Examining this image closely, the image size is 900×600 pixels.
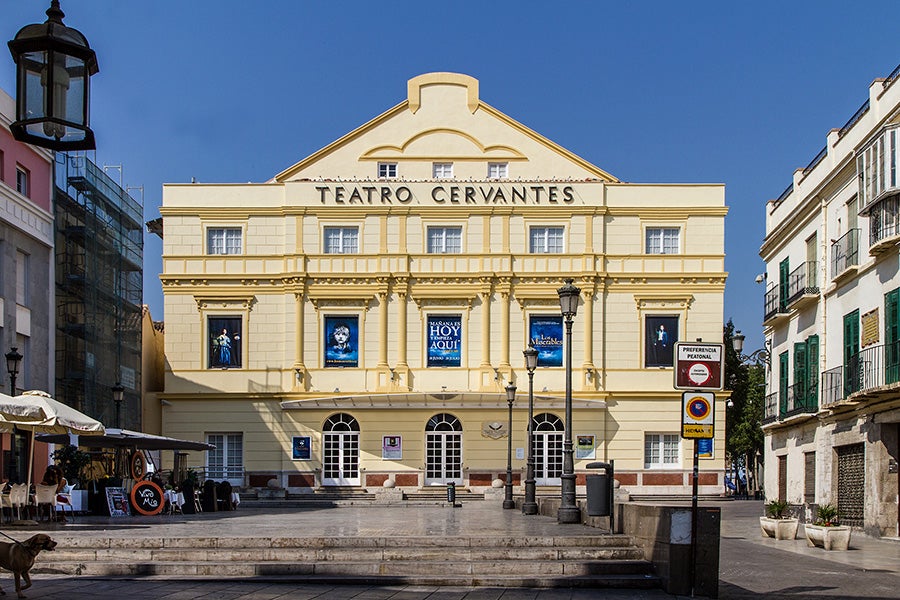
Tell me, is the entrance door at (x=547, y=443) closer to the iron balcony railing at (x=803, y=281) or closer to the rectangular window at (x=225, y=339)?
the iron balcony railing at (x=803, y=281)

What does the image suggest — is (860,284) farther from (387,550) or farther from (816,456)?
(387,550)

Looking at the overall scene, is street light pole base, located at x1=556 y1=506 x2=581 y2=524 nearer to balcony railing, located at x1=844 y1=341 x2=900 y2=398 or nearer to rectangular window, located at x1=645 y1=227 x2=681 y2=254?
balcony railing, located at x1=844 y1=341 x2=900 y2=398

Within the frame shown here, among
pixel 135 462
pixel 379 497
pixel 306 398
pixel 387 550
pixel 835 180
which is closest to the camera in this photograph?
pixel 387 550

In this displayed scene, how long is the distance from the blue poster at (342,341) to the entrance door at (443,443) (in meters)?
3.89

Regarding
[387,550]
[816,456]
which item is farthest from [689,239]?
[387,550]

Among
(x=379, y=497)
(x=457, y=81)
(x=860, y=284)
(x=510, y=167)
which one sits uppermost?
(x=457, y=81)

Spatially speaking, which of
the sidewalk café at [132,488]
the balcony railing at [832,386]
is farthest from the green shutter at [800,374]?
the sidewalk café at [132,488]

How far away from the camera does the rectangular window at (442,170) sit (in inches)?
1854

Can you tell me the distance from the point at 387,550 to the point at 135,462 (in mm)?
20865

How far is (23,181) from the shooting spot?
3609cm

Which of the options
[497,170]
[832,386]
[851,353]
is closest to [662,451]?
[497,170]

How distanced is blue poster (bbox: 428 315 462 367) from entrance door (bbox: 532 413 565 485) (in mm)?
3932

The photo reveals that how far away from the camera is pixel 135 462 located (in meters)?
35.3

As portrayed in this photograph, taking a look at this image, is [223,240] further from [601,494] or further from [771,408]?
[601,494]
